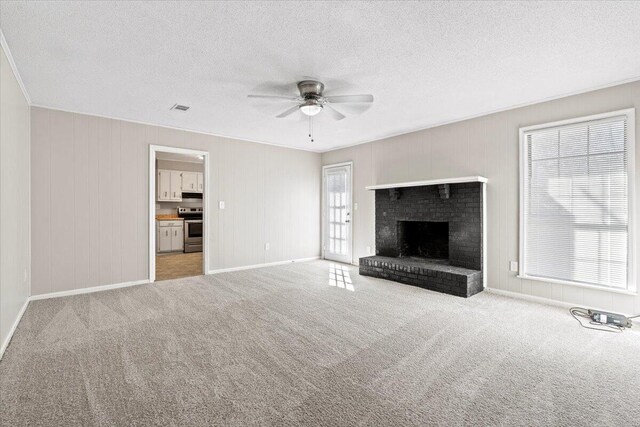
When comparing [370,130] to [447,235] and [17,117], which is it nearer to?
[447,235]

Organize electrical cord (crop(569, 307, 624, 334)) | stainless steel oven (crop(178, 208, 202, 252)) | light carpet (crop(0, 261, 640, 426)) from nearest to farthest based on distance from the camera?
light carpet (crop(0, 261, 640, 426)) < electrical cord (crop(569, 307, 624, 334)) < stainless steel oven (crop(178, 208, 202, 252))

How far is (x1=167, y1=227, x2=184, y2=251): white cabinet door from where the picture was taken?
798 cm

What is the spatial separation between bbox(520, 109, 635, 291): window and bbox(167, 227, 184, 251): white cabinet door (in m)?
7.56

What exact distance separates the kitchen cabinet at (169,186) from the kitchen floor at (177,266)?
1496mm

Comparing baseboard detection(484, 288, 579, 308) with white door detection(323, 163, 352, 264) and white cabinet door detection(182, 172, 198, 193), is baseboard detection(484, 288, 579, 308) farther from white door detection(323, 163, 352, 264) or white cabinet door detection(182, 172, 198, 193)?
white cabinet door detection(182, 172, 198, 193)

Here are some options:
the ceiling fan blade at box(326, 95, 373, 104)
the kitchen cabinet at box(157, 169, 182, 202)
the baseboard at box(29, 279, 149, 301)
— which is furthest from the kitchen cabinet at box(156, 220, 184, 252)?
the ceiling fan blade at box(326, 95, 373, 104)

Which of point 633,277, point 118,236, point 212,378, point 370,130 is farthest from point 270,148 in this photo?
point 633,277

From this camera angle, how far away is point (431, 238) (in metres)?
5.00

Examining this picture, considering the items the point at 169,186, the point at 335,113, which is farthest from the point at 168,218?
the point at 335,113

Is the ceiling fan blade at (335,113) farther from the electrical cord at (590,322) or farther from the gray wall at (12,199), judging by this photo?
the electrical cord at (590,322)

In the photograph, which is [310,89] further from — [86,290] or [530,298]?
[86,290]

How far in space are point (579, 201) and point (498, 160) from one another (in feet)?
3.31

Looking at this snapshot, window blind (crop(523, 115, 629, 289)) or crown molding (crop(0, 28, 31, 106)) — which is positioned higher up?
crown molding (crop(0, 28, 31, 106))

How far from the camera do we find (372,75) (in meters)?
3.00
